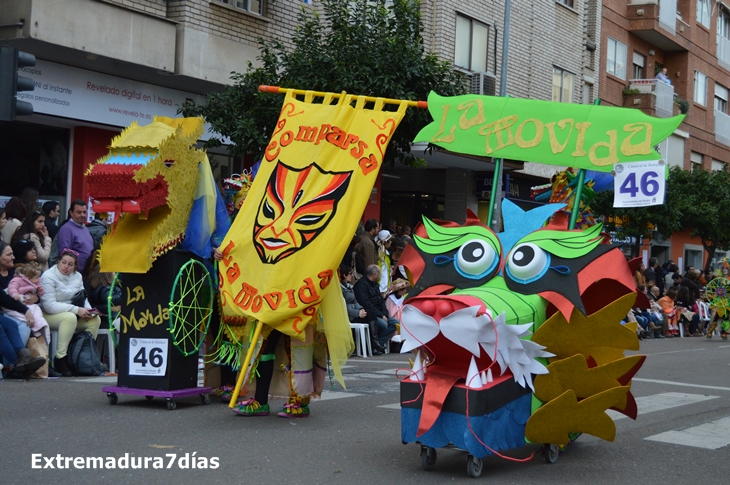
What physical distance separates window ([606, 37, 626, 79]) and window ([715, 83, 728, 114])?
9860 mm

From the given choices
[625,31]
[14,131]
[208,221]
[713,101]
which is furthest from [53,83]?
[713,101]

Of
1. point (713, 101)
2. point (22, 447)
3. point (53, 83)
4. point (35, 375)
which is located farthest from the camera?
point (713, 101)

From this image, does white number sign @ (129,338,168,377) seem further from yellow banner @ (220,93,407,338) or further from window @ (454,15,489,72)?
window @ (454,15,489,72)

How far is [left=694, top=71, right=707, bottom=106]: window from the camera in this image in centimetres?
4072

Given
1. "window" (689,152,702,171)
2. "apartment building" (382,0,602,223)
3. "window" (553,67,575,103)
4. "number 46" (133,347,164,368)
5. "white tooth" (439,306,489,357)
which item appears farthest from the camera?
"window" (689,152,702,171)

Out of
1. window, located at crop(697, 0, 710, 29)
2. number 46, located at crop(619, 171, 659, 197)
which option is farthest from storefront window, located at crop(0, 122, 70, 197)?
window, located at crop(697, 0, 710, 29)

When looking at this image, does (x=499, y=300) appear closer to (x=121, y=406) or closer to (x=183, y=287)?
(x=183, y=287)

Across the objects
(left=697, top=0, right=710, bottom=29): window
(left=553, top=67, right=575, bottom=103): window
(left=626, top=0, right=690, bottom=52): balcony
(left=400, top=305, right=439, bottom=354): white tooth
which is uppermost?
(left=697, top=0, right=710, bottom=29): window

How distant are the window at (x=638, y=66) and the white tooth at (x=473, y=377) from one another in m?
32.4

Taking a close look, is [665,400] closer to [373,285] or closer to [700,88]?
[373,285]

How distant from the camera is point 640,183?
24.2 feet

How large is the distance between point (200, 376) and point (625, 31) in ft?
91.5

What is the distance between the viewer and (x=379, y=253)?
680 inches

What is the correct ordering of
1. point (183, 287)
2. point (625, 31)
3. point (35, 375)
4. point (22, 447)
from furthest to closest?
point (625, 31) → point (35, 375) → point (183, 287) → point (22, 447)
